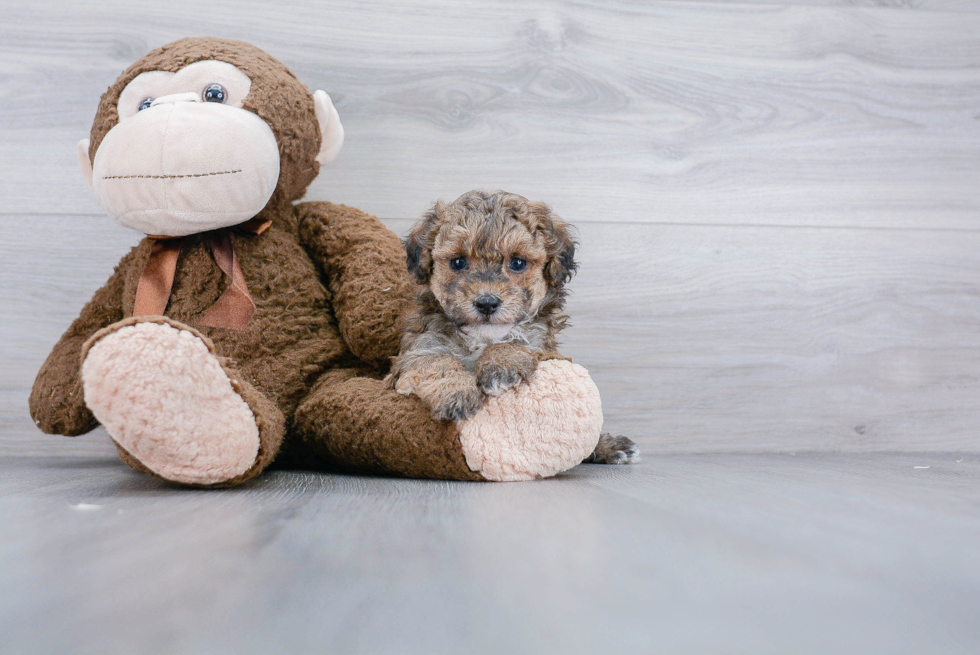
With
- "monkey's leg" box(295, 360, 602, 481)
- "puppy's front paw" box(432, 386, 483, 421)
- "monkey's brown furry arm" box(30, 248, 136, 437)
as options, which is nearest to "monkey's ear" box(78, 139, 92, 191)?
"monkey's brown furry arm" box(30, 248, 136, 437)

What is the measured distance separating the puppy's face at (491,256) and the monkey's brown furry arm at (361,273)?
0.41 feet

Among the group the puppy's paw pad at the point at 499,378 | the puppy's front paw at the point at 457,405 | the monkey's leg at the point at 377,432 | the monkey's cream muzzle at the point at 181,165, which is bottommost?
the monkey's leg at the point at 377,432

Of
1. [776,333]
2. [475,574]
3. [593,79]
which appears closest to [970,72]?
[776,333]

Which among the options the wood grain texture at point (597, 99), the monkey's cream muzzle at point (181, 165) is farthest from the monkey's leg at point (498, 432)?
the wood grain texture at point (597, 99)

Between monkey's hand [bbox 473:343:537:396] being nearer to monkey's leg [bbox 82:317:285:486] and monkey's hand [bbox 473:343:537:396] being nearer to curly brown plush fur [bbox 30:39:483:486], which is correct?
curly brown plush fur [bbox 30:39:483:486]

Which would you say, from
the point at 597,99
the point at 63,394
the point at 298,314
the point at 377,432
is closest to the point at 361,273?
the point at 298,314

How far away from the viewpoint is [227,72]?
52.5 inches

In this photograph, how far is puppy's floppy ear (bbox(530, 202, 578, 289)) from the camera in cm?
133

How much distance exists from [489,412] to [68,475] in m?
0.82

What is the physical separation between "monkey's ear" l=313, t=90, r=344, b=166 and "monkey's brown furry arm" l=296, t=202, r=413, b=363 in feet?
0.39

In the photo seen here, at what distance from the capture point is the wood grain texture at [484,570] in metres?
0.56

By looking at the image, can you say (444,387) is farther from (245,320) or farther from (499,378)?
(245,320)

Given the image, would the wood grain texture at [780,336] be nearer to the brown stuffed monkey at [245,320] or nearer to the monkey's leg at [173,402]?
the brown stuffed monkey at [245,320]

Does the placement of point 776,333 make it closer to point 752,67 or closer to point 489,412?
point 752,67
